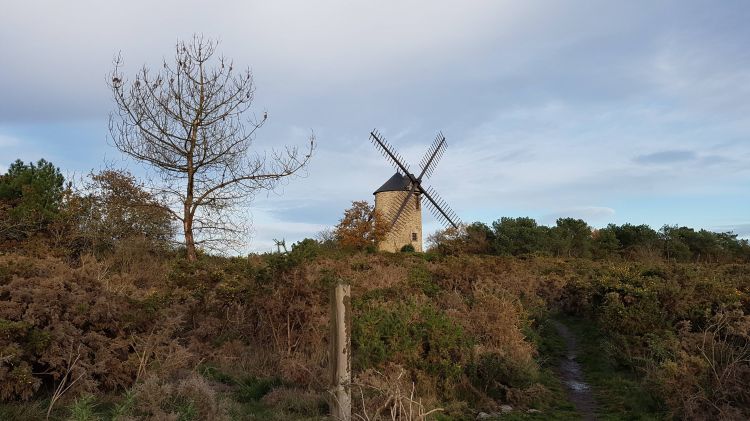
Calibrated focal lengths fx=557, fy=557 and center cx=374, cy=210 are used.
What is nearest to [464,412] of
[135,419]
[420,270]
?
[135,419]

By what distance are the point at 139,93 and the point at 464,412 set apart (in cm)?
1350

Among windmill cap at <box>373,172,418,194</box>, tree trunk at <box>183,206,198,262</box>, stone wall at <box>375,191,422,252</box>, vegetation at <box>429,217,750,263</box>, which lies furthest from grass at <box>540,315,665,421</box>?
windmill cap at <box>373,172,418,194</box>

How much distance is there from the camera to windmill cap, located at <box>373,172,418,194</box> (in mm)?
45156

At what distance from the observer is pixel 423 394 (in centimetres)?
852

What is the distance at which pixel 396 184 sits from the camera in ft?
150

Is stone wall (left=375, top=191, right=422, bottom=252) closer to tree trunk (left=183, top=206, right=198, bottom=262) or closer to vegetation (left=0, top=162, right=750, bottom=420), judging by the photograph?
tree trunk (left=183, top=206, right=198, bottom=262)

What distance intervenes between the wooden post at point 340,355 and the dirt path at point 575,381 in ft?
14.1

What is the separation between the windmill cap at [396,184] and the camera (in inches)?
1778

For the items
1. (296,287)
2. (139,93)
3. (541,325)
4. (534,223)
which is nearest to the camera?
(296,287)

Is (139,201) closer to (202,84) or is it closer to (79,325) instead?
(202,84)

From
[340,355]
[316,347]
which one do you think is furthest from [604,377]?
[340,355]

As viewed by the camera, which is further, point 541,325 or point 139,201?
point 139,201

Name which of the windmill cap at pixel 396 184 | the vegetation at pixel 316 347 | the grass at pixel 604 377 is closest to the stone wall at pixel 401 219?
the windmill cap at pixel 396 184

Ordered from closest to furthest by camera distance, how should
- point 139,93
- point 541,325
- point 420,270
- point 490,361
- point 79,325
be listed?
point 79,325 < point 490,361 < point 541,325 < point 139,93 < point 420,270
